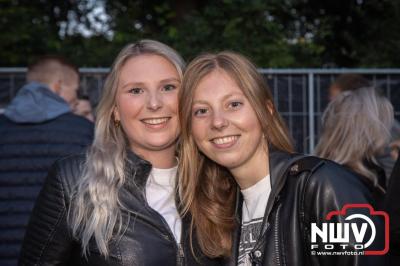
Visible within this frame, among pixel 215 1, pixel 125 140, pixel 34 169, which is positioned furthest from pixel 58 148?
pixel 215 1

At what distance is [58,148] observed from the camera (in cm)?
365

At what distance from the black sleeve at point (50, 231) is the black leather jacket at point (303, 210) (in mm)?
885

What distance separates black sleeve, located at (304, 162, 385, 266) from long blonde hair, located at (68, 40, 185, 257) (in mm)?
881

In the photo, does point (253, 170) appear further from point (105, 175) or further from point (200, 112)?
point (105, 175)

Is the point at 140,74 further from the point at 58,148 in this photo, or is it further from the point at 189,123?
the point at 58,148

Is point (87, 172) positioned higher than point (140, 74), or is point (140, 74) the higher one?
point (140, 74)

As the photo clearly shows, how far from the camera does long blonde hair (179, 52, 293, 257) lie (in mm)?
2545

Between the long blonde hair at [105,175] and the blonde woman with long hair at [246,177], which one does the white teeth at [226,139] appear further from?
the long blonde hair at [105,175]

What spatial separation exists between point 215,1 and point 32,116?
5.49m

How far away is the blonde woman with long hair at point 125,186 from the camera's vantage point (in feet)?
8.13

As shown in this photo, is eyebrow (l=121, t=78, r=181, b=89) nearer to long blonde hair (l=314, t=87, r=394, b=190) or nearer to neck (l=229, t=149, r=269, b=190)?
neck (l=229, t=149, r=269, b=190)

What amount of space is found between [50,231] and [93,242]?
21cm

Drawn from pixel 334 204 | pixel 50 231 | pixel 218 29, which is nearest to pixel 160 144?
pixel 50 231

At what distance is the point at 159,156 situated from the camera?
2.85 meters
